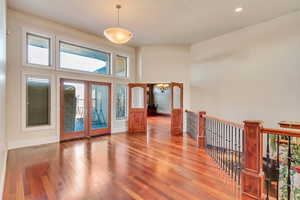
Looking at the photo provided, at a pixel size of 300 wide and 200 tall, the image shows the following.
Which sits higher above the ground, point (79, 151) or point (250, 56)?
point (250, 56)

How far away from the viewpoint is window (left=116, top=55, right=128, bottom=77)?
6.47 m

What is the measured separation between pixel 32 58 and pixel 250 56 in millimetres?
6877

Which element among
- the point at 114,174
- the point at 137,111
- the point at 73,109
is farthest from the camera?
the point at 137,111

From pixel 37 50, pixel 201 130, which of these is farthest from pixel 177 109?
pixel 37 50

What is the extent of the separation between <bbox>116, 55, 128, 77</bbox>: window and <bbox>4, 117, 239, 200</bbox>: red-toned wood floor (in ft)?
11.4

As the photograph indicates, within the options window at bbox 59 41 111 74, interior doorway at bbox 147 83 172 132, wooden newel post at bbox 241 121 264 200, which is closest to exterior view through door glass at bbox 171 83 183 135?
window at bbox 59 41 111 74

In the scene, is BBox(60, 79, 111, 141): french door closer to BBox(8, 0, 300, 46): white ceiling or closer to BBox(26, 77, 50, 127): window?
BBox(26, 77, 50, 127): window

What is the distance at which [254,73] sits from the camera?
4742 millimetres

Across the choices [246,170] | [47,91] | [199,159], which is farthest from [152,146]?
[47,91]

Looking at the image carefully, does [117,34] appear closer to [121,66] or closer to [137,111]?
[121,66]

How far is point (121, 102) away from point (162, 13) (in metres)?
3.88

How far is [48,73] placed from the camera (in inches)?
181

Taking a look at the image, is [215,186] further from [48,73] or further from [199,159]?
[48,73]

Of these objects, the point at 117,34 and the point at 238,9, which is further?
the point at 238,9
